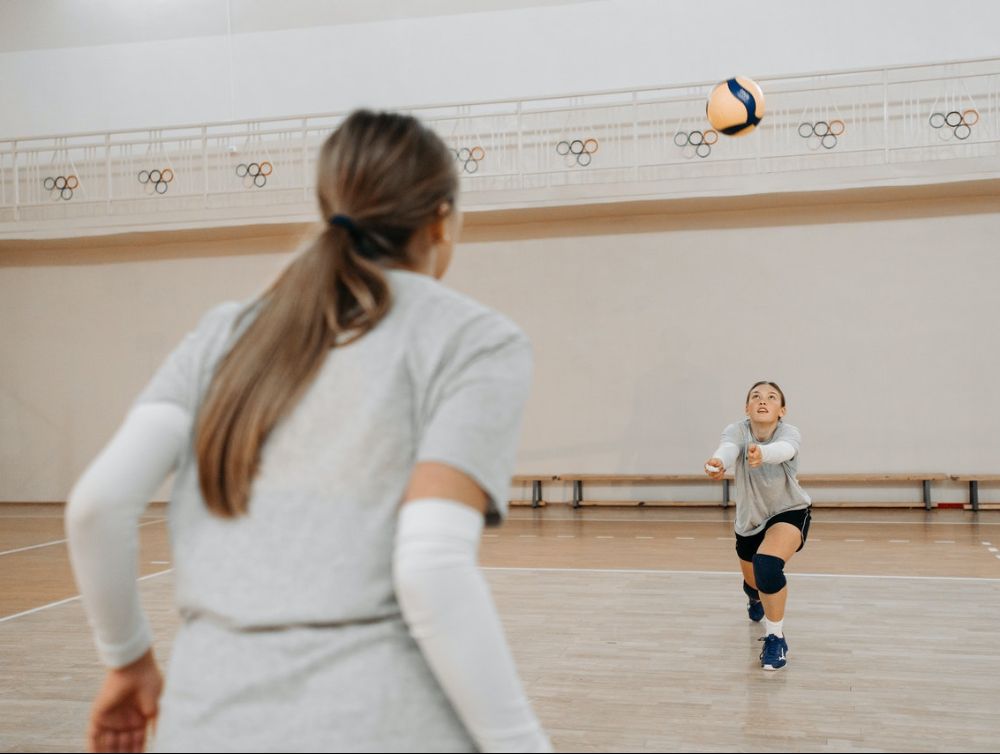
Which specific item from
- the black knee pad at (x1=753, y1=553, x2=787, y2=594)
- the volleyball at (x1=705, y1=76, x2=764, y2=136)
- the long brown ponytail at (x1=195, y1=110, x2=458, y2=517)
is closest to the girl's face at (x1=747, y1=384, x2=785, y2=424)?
the black knee pad at (x1=753, y1=553, x2=787, y2=594)

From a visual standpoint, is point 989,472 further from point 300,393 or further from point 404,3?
point 300,393

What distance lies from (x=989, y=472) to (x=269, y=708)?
11294 millimetres

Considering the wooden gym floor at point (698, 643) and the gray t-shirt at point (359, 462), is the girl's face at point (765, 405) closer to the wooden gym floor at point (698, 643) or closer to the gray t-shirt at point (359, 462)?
the wooden gym floor at point (698, 643)

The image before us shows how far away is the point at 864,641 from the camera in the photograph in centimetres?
508

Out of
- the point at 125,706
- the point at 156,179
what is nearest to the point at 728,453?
the point at 125,706

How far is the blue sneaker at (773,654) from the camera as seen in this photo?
4566 millimetres

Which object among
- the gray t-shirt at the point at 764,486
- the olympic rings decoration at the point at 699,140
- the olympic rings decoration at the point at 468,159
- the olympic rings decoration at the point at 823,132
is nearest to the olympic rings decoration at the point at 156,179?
the olympic rings decoration at the point at 468,159

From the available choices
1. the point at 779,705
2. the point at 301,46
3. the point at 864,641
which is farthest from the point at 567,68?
the point at 779,705

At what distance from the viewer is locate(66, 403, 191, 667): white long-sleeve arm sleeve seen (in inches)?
46.0

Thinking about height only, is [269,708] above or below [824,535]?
above

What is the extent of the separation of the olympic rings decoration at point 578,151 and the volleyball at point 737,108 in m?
3.27

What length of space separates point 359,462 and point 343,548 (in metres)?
0.10

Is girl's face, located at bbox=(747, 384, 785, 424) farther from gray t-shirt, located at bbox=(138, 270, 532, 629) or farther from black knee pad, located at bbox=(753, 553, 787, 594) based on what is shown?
gray t-shirt, located at bbox=(138, 270, 532, 629)

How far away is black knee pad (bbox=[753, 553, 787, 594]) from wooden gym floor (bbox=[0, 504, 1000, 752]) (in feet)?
1.13
